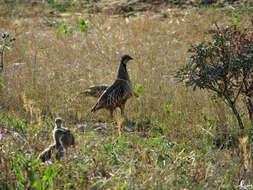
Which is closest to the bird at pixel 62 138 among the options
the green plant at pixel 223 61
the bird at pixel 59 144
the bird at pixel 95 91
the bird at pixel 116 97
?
the bird at pixel 59 144

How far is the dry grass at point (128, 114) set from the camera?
3666 millimetres

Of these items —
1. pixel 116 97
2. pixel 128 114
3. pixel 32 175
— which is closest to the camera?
pixel 32 175

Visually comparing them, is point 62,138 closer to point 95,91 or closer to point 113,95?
point 113,95

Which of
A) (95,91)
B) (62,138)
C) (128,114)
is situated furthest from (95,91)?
(62,138)

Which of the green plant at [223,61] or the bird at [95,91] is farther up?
the green plant at [223,61]

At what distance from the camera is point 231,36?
501 cm

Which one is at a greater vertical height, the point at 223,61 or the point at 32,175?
the point at 223,61

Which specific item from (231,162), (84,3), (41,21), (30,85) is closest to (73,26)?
(41,21)

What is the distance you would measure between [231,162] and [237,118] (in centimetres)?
115

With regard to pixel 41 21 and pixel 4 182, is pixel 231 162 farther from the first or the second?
pixel 41 21

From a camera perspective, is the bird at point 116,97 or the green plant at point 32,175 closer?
the green plant at point 32,175

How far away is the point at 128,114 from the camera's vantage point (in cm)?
651

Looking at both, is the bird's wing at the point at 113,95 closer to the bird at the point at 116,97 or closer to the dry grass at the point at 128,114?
the bird at the point at 116,97

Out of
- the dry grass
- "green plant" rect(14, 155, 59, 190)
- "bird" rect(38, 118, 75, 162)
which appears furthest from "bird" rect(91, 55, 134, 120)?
"green plant" rect(14, 155, 59, 190)
